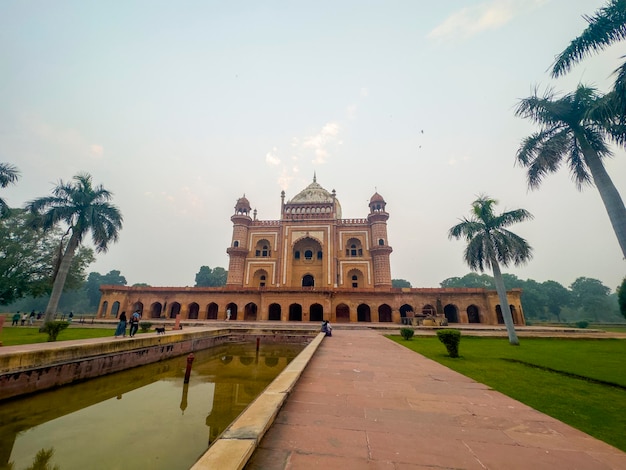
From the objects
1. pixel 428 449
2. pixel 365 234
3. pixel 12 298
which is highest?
pixel 365 234

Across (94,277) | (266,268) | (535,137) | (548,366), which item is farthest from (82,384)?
(94,277)

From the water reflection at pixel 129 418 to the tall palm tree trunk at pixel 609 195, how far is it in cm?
1176

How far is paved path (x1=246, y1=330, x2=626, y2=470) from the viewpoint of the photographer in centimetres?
230

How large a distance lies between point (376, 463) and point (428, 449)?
63cm

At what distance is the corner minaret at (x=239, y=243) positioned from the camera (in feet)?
104

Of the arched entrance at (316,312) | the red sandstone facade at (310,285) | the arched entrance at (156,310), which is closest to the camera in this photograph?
the red sandstone facade at (310,285)

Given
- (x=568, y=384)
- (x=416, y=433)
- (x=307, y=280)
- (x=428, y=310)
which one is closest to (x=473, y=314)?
Result: (x=428, y=310)

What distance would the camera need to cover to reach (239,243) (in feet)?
109

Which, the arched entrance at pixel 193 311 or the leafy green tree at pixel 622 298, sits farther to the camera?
the arched entrance at pixel 193 311

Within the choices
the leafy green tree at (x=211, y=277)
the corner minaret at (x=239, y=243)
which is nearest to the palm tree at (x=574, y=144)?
the corner minaret at (x=239, y=243)

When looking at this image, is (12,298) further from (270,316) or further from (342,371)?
(342,371)

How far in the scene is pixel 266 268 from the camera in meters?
32.6

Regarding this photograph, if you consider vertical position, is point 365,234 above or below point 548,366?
above

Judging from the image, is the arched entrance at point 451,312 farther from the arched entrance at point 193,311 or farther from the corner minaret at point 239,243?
the arched entrance at point 193,311
